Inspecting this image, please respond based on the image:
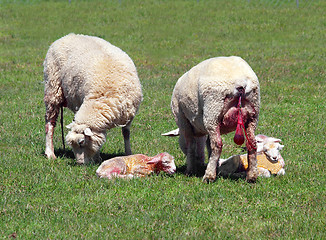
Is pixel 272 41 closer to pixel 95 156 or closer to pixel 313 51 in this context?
pixel 313 51

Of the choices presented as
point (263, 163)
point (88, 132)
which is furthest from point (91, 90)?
point (263, 163)

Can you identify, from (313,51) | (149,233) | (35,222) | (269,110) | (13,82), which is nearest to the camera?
(149,233)

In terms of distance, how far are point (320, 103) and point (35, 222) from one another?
8739mm

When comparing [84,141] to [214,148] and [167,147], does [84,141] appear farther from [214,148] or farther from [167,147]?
[214,148]

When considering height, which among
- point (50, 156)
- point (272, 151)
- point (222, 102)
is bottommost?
point (50, 156)

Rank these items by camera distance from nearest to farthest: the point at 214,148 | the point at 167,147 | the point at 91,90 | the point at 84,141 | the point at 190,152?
1. the point at 214,148
2. the point at 190,152
3. the point at 84,141
4. the point at 91,90
5. the point at 167,147

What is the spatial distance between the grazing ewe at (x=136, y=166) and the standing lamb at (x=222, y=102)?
26.5 inches

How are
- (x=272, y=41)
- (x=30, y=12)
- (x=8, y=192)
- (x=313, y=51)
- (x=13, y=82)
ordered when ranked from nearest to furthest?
(x=8, y=192) → (x=13, y=82) → (x=313, y=51) → (x=272, y=41) → (x=30, y=12)

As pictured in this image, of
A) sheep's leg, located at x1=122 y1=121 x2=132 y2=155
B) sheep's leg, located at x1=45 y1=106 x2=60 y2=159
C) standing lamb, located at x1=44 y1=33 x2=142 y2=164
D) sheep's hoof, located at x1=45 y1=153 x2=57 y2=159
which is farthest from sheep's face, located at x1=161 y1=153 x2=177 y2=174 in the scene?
sheep's leg, located at x1=45 y1=106 x2=60 y2=159

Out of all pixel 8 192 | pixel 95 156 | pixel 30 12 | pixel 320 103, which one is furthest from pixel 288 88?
pixel 30 12

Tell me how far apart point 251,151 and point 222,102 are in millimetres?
788

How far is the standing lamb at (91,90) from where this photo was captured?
26.0 feet

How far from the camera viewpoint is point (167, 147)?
935 cm

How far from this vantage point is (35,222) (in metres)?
5.73
